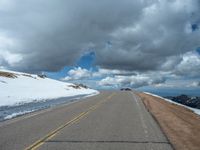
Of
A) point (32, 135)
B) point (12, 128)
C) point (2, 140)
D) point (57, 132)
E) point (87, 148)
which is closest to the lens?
point (87, 148)

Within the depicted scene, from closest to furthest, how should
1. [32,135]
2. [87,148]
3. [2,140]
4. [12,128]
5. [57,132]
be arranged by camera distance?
[87,148], [2,140], [32,135], [57,132], [12,128]

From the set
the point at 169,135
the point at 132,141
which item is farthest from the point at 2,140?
the point at 169,135

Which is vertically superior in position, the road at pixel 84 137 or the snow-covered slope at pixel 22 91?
the snow-covered slope at pixel 22 91

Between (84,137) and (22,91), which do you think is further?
(22,91)

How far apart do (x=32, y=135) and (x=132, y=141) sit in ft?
12.7

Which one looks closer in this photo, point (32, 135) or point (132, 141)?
point (132, 141)

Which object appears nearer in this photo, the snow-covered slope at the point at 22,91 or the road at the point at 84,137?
the road at the point at 84,137

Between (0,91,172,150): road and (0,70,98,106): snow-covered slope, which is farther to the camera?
(0,70,98,106): snow-covered slope

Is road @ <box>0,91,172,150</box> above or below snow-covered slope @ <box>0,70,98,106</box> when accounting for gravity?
below

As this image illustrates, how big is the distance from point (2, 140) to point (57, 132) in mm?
2560

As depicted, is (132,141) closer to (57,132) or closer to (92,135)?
(92,135)

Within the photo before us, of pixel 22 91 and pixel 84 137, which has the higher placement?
pixel 22 91

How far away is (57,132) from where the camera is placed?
13.1m

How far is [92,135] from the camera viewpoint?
12320mm
